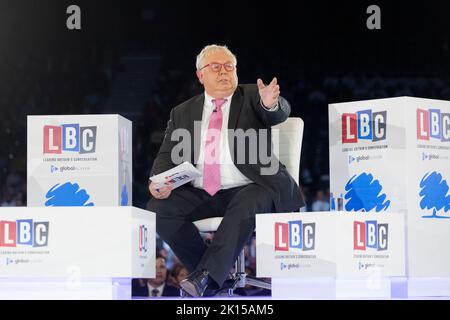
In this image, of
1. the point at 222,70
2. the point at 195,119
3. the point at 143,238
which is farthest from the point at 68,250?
the point at 222,70

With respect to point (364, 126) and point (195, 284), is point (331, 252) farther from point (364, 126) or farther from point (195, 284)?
point (364, 126)

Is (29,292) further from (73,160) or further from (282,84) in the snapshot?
(282,84)

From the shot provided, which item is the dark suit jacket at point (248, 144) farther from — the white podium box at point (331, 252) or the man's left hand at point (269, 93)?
the white podium box at point (331, 252)

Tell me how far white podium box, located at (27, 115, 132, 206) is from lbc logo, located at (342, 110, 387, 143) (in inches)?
45.4

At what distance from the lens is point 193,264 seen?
164 inches

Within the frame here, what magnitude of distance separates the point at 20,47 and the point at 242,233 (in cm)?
319

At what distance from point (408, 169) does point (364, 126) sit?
1.03ft

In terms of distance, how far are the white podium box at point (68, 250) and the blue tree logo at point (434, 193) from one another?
1.43 metres

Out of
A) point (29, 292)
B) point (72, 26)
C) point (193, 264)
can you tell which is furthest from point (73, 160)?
point (72, 26)

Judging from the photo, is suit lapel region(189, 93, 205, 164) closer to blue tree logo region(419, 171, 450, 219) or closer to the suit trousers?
the suit trousers

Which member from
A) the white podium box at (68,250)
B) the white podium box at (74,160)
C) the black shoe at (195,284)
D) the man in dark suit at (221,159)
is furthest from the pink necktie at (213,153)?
the white podium box at (68,250)

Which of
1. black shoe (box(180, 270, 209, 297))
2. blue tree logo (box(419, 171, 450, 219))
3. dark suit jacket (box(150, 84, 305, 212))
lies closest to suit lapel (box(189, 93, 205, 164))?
dark suit jacket (box(150, 84, 305, 212))

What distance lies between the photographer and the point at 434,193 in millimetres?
4059

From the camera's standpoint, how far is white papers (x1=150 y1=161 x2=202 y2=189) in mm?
3897
